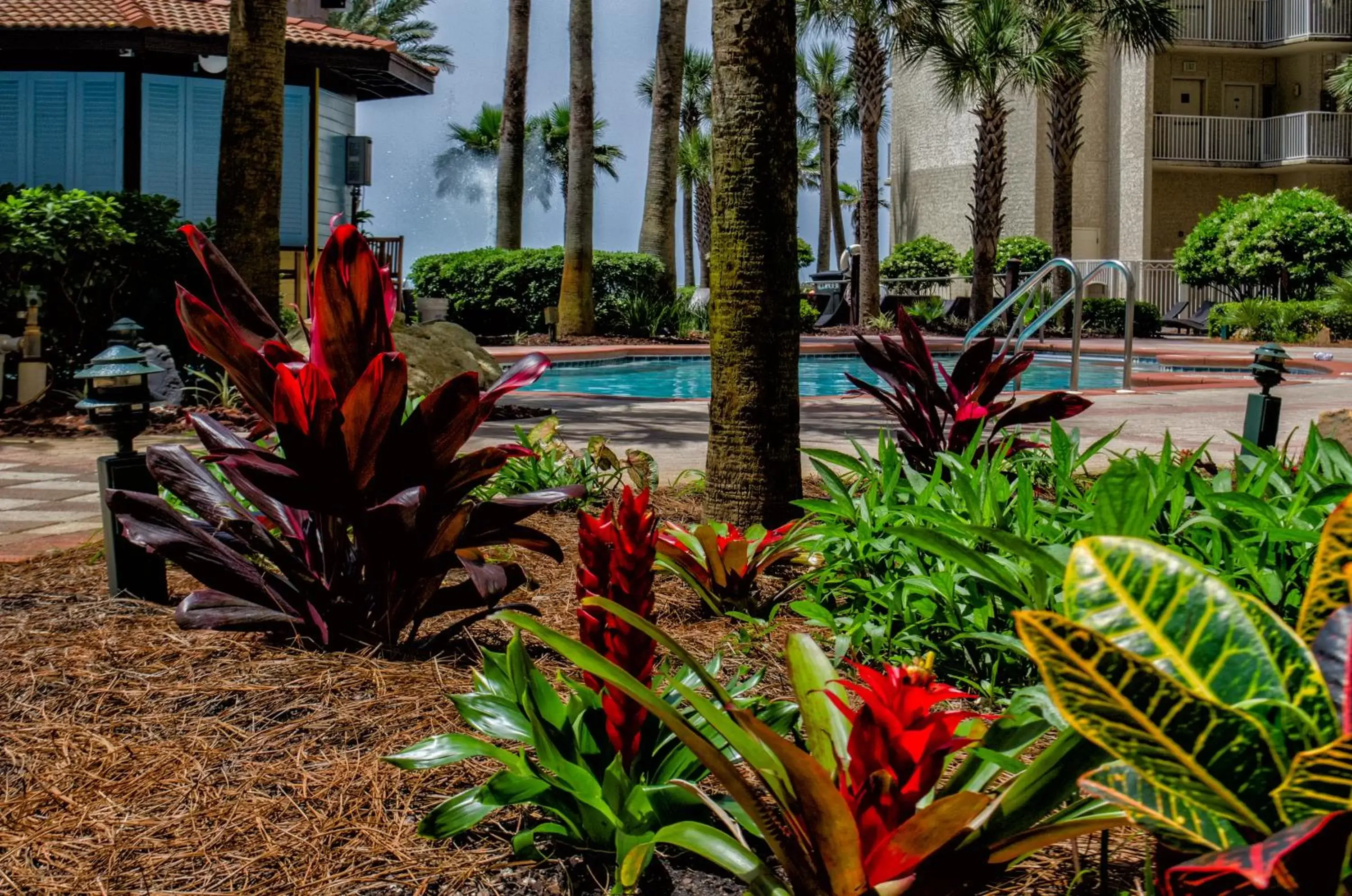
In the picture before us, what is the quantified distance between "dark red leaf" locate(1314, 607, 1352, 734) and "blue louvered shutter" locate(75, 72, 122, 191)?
18197mm

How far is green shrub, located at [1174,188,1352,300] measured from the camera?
2517cm

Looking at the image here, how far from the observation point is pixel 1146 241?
30906 millimetres

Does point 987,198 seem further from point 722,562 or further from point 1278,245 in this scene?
point 722,562

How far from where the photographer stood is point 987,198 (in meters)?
26.5

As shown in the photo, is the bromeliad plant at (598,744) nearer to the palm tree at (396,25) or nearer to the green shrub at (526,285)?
the green shrub at (526,285)

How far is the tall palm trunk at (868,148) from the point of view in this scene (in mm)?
26625

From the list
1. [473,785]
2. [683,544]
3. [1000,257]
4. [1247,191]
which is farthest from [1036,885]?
[1247,191]

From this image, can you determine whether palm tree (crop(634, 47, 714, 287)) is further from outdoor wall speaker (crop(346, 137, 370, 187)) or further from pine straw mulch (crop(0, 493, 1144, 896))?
pine straw mulch (crop(0, 493, 1144, 896))

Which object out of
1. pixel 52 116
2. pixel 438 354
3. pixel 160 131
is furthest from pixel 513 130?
pixel 438 354

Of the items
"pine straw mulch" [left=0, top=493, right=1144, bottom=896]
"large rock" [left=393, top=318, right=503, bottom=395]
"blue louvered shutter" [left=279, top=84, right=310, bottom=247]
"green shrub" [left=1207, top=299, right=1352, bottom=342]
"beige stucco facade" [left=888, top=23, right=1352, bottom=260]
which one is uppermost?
"beige stucco facade" [left=888, top=23, right=1352, bottom=260]

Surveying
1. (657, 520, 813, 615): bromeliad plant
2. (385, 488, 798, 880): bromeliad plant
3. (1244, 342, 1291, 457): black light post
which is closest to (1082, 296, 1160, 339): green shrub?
(1244, 342, 1291, 457): black light post

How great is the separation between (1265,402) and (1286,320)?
66.4ft

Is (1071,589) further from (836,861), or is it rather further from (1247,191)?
(1247,191)

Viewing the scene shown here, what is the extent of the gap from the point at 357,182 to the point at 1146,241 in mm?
20168
